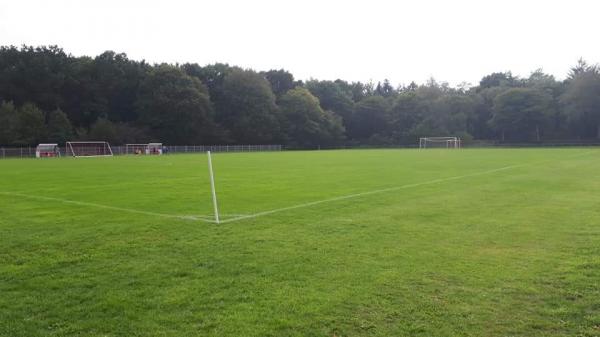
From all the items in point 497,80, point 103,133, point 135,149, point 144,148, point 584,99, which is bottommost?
point 135,149

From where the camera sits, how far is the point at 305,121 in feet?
337

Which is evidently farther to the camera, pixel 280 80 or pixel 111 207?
pixel 280 80

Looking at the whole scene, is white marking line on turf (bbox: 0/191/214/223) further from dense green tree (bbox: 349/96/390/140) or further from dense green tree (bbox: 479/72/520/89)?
dense green tree (bbox: 479/72/520/89)

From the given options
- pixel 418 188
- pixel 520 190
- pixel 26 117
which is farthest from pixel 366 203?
pixel 26 117

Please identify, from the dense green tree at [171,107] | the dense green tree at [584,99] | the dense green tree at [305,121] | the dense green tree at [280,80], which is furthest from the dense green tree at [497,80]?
the dense green tree at [171,107]

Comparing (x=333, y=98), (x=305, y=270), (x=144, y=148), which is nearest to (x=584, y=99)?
(x=333, y=98)

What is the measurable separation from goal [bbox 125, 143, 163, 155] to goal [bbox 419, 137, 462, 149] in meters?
50.8

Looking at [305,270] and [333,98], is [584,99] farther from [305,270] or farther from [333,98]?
[305,270]

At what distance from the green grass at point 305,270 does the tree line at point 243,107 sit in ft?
230

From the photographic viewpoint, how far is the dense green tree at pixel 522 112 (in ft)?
317

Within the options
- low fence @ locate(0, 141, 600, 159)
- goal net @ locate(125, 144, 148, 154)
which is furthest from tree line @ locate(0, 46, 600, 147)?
goal net @ locate(125, 144, 148, 154)

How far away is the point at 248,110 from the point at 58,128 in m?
36.4

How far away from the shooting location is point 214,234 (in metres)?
9.10

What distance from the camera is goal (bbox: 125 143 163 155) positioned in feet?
237
